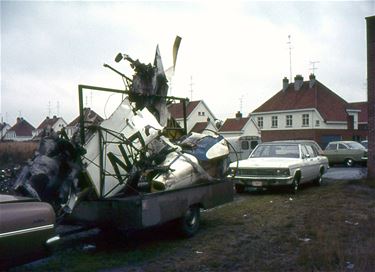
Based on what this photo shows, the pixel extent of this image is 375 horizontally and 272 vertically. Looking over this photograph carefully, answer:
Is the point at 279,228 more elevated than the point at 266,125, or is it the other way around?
the point at 266,125

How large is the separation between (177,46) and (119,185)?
12.0 ft

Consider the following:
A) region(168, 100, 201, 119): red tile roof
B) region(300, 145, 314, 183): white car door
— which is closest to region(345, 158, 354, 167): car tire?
region(300, 145, 314, 183): white car door

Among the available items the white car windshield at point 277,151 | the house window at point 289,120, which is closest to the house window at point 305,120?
the house window at point 289,120

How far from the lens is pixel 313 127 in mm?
47500

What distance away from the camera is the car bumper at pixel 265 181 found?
1375cm

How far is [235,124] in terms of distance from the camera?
62.1 m

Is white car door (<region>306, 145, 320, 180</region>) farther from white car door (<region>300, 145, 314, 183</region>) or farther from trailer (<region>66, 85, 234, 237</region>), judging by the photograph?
trailer (<region>66, 85, 234, 237</region>)

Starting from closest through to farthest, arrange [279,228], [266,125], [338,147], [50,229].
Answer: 1. [50,229]
2. [279,228]
3. [338,147]
4. [266,125]

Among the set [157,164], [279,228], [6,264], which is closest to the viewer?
[6,264]

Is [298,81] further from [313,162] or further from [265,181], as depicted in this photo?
[265,181]

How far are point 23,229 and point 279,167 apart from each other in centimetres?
1025

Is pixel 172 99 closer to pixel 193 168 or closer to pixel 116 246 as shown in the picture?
pixel 193 168

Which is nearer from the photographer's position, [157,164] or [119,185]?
[119,185]

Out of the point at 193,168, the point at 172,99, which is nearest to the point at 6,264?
the point at 193,168
